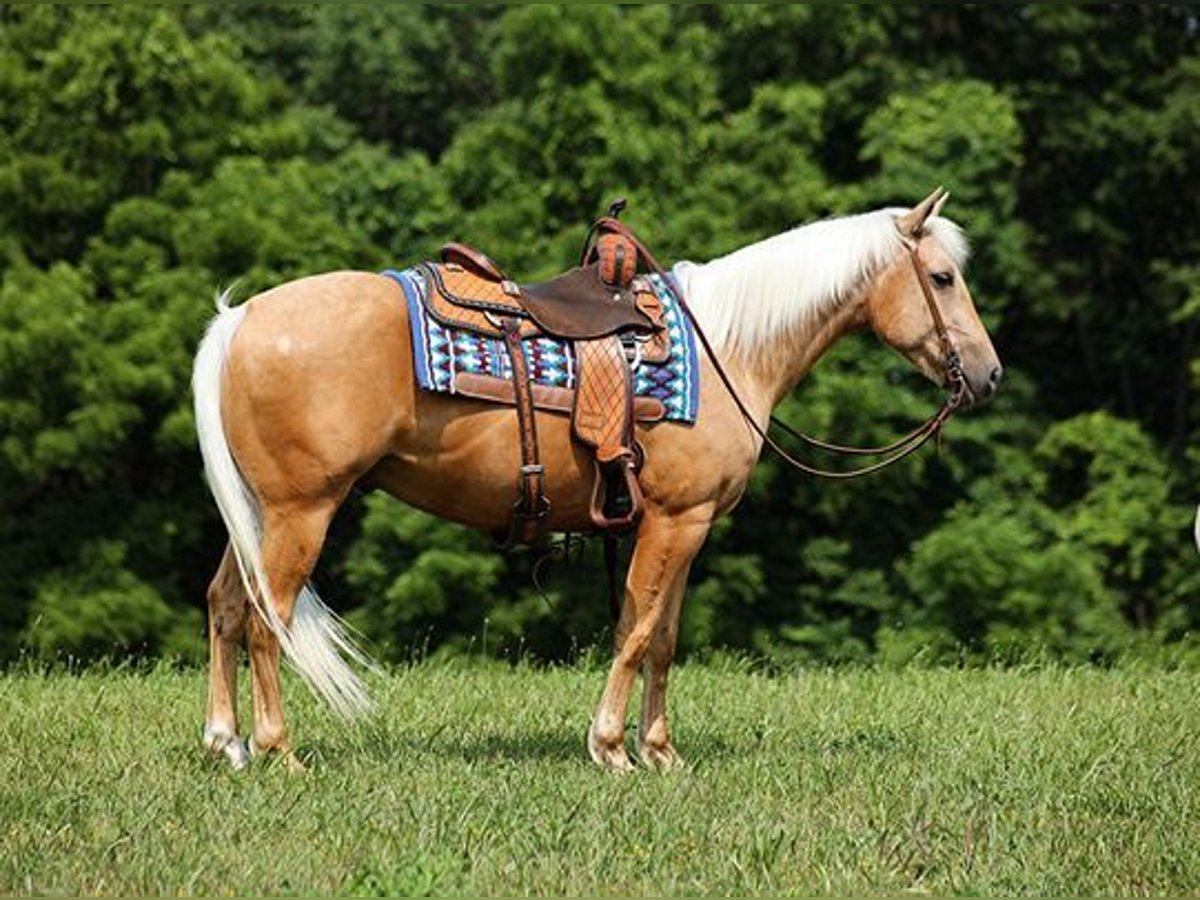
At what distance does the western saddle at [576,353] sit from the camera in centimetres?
792

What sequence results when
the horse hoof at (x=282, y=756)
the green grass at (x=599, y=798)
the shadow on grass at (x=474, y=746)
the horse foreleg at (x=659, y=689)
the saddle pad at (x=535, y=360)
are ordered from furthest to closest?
1. the horse foreleg at (x=659, y=689)
2. the shadow on grass at (x=474, y=746)
3. the saddle pad at (x=535, y=360)
4. the horse hoof at (x=282, y=756)
5. the green grass at (x=599, y=798)

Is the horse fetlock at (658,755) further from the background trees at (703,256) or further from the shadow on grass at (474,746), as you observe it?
the background trees at (703,256)

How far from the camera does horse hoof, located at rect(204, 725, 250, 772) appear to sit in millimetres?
7730

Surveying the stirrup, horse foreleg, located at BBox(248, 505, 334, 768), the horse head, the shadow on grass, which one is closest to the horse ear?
the horse head

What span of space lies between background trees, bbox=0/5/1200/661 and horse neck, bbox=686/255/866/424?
13.1 m

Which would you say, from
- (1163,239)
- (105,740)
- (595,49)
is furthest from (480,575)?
(105,740)

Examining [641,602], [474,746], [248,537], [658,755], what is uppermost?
[248,537]

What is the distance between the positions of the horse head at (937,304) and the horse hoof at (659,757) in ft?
6.46

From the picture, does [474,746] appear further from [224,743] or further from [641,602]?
Answer: [224,743]

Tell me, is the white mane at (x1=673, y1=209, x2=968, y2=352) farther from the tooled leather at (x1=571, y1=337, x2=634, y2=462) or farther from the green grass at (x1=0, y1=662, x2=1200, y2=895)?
the green grass at (x1=0, y1=662, x2=1200, y2=895)

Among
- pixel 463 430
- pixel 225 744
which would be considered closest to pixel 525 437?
pixel 463 430

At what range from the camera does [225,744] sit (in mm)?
7805

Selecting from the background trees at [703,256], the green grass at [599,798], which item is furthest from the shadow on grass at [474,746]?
the background trees at [703,256]

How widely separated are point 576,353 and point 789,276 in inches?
44.2
